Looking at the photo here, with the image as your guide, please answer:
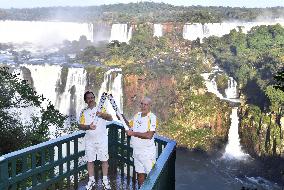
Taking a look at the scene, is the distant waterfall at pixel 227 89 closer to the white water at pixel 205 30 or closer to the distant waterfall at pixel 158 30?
the white water at pixel 205 30

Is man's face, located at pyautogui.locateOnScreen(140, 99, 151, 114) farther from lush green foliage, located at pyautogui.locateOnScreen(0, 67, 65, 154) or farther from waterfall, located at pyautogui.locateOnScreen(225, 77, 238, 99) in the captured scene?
Result: waterfall, located at pyautogui.locateOnScreen(225, 77, 238, 99)

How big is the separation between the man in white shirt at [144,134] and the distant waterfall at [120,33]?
6195 cm

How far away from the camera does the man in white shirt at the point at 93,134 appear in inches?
249

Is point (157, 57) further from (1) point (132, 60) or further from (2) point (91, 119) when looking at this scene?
(2) point (91, 119)

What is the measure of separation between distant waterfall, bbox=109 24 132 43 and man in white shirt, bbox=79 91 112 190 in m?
61.2

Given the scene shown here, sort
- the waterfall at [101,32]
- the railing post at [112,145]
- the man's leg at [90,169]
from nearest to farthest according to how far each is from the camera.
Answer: the man's leg at [90,169]
the railing post at [112,145]
the waterfall at [101,32]

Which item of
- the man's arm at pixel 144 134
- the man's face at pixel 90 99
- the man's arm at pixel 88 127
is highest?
the man's face at pixel 90 99

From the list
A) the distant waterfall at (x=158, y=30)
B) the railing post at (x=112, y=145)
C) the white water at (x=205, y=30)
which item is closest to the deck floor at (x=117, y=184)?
the railing post at (x=112, y=145)

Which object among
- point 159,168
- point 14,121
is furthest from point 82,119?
point 14,121

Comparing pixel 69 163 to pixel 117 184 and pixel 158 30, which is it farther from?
pixel 158 30

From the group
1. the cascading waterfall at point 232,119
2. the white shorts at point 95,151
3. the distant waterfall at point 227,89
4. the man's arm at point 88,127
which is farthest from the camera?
the distant waterfall at point 227,89

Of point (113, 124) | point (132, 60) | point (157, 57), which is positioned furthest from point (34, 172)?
point (157, 57)

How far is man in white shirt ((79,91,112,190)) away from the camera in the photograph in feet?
20.8

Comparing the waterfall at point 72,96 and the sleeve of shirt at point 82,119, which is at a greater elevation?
the sleeve of shirt at point 82,119
